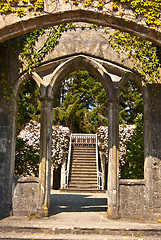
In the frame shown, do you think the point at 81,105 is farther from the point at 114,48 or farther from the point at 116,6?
the point at 116,6

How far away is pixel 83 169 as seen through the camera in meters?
14.3

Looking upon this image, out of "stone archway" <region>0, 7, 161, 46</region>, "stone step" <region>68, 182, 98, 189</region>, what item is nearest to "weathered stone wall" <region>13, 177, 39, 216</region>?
"stone archway" <region>0, 7, 161, 46</region>

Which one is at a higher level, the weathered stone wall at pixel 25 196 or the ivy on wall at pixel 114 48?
the ivy on wall at pixel 114 48

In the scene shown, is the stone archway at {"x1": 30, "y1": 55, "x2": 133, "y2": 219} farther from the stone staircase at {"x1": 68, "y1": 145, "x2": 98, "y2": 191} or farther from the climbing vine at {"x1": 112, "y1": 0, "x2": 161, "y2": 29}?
the stone staircase at {"x1": 68, "y1": 145, "x2": 98, "y2": 191}

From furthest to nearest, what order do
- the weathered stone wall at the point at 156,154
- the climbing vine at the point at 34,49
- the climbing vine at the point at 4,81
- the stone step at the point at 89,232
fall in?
the climbing vine at the point at 34,49 → the climbing vine at the point at 4,81 → the weathered stone wall at the point at 156,154 → the stone step at the point at 89,232

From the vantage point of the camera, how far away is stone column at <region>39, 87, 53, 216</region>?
6.40 meters

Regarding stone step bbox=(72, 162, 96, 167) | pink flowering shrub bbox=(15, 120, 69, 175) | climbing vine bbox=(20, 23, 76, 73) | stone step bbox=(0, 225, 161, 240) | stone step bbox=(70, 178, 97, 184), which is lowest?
stone step bbox=(0, 225, 161, 240)

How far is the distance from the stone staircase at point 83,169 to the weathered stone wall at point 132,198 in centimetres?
674

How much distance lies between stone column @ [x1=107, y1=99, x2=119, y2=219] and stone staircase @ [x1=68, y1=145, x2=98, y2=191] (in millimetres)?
6776

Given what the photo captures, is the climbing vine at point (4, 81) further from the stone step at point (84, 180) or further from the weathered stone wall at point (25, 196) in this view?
the stone step at point (84, 180)

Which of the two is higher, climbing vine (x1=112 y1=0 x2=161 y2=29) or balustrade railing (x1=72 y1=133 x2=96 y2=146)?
climbing vine (x1=112 y1=0 x2=161 y2=29)

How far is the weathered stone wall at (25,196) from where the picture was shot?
21.1 ft

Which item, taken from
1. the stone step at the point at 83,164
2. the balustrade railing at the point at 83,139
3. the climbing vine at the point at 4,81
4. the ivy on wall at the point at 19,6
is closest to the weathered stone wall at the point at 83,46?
the climbing vine at the point at 4,81

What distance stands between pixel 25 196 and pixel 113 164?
223 cm
